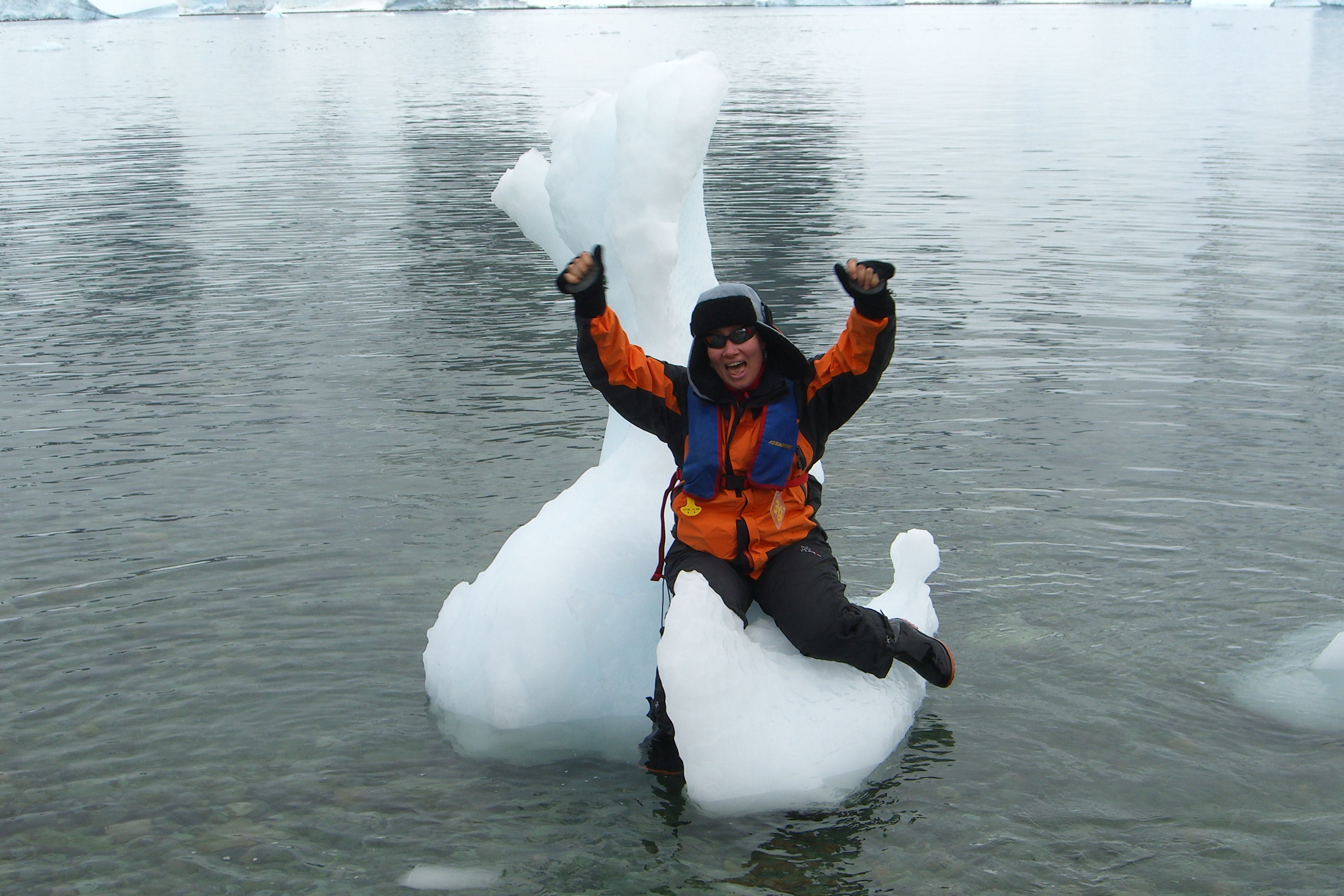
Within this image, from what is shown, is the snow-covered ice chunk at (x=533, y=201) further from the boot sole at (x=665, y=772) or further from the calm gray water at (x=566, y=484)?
the boot sole at (x=665, y=772)

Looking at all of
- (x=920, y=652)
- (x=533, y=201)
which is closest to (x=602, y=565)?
(x=920, y=652)

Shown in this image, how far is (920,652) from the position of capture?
463cm

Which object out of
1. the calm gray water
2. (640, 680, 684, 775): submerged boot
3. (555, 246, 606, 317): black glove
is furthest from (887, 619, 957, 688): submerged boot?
(555, 246, 606, 317): black glove

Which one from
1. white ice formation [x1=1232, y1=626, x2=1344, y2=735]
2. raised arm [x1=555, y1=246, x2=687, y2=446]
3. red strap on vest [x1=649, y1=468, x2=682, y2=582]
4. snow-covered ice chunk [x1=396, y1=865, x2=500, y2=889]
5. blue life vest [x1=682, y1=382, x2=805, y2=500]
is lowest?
snow-covered ice chunk [x1=396, y1=865, x2=500, y2=889]

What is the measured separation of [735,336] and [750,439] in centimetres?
37

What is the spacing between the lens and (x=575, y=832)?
4223 millimetres

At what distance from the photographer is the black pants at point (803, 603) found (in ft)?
14.2

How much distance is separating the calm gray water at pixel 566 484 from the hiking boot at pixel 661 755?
72 mm

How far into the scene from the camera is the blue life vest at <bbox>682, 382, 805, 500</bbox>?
14.3 feet

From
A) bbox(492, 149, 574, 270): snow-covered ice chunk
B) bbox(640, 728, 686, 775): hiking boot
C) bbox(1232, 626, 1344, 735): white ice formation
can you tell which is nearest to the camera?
bbox(640, 728, 686, 775): hiking boot

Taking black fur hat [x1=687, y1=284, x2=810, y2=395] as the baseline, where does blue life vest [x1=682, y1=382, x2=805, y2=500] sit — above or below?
below

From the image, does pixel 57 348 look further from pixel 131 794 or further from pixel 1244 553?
pixel 1244 553

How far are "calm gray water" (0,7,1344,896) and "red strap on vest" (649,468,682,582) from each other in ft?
2.45

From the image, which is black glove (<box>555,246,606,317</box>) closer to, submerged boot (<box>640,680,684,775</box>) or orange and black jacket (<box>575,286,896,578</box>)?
orange and black jacket (<box>575,286,896,578</box>)
